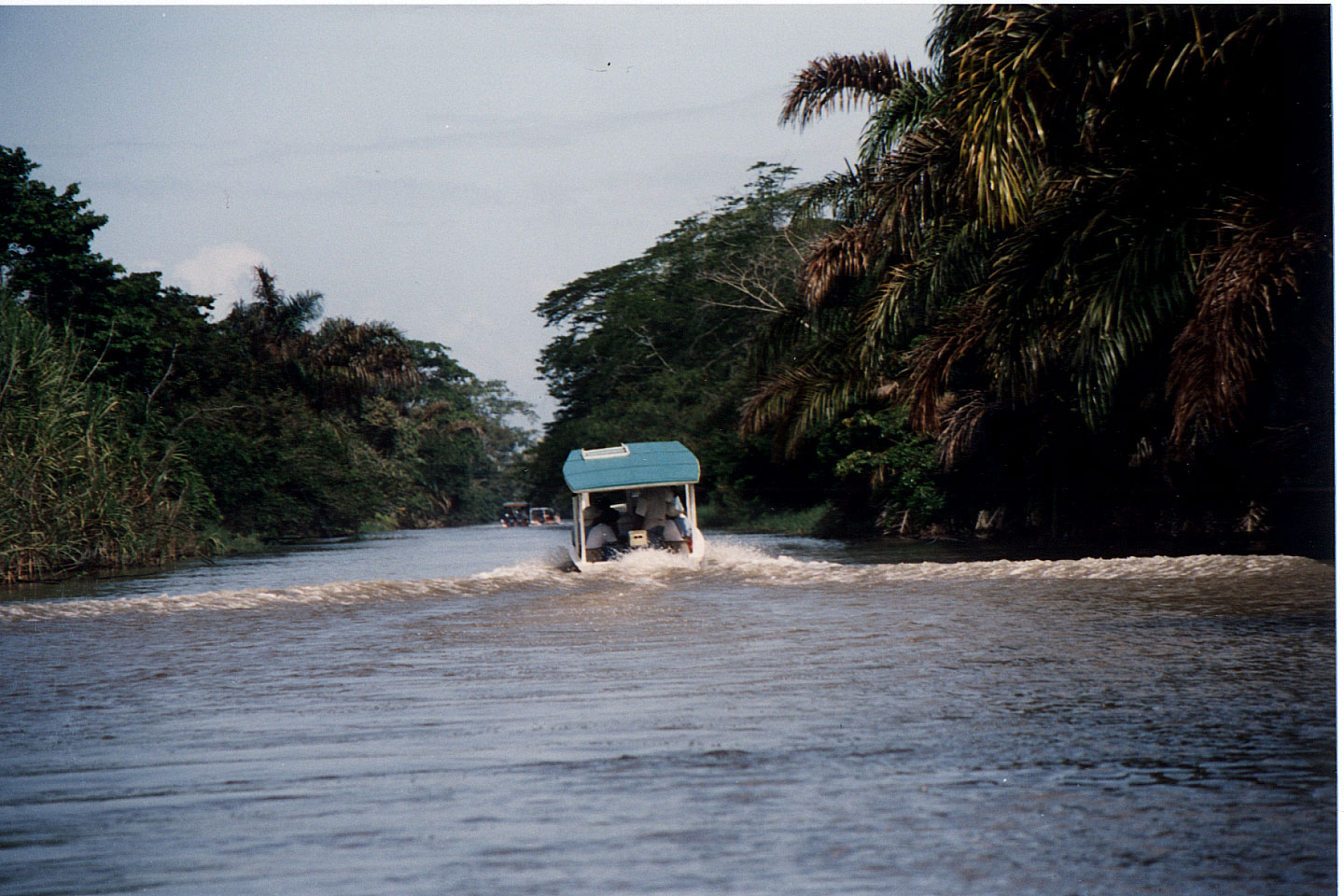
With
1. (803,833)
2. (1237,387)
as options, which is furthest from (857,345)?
(803,833)

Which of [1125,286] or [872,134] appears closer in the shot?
[1125,286]

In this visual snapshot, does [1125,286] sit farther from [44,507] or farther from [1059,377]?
[44,507]

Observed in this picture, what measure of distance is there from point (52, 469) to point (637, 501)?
843cm

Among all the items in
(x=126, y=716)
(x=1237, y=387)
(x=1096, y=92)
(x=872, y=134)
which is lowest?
(x=126, y=716)

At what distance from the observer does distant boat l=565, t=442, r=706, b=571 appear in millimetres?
16844

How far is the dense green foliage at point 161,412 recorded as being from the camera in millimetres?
18578

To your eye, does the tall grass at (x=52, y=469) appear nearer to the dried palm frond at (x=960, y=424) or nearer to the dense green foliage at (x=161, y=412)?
the dense green foliage at (x=161, y=412)

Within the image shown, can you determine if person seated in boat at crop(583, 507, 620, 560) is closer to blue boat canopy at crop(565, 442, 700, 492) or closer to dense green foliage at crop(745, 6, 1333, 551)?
blue boat canopy at crop(565, 442, 700, 492)

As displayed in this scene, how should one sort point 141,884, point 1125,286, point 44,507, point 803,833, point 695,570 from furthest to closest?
point 44,507, point 695,570, point 1125,286, point 803,833, point 141,884

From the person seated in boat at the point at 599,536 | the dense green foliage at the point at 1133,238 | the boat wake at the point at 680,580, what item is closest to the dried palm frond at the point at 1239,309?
the dense green foliage at the point at 1133,238

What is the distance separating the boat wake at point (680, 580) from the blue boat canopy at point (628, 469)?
103 cm

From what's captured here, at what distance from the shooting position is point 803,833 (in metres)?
4.52

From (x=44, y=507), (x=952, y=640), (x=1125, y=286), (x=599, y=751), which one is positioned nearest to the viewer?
(x=599, y=751)

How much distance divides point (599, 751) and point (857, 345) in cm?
1184
